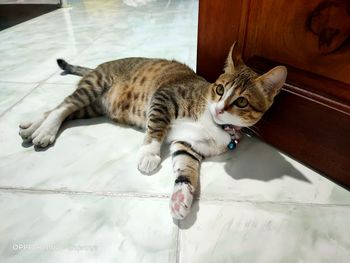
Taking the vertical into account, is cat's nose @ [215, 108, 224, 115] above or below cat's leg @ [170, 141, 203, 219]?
above

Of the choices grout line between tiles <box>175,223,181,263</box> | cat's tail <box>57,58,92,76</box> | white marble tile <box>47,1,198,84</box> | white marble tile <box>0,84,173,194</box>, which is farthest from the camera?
white marble tile <box>47,1,198,84</box>

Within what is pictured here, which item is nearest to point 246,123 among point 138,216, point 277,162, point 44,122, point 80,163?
point 277,162

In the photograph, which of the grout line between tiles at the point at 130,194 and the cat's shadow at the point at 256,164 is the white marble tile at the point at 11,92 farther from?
the cat's shadow at the point at 256,164

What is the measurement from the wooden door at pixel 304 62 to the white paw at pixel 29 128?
863mm

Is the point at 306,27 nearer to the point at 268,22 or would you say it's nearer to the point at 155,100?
the point at 268,22

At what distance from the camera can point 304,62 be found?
1.02 metres

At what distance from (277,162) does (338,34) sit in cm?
48

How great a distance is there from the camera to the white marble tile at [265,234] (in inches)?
28.6

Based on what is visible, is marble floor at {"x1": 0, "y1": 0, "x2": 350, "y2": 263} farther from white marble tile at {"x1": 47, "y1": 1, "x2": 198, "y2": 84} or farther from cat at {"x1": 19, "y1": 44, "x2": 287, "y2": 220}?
white marble tile at {"x1": 47, "y1": 1, "x2": 198, "y2": 84}

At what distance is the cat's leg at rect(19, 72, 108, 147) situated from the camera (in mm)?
1127

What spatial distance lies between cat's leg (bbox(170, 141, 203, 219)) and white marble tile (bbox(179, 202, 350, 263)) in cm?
4

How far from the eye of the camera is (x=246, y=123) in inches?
39.6

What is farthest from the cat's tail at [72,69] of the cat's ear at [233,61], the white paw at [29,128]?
the cat's ear at [233,61]

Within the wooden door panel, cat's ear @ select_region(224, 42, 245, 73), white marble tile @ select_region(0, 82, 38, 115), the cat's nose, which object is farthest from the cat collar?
white marble tile @ select_region(0, 82, 38, 115)
